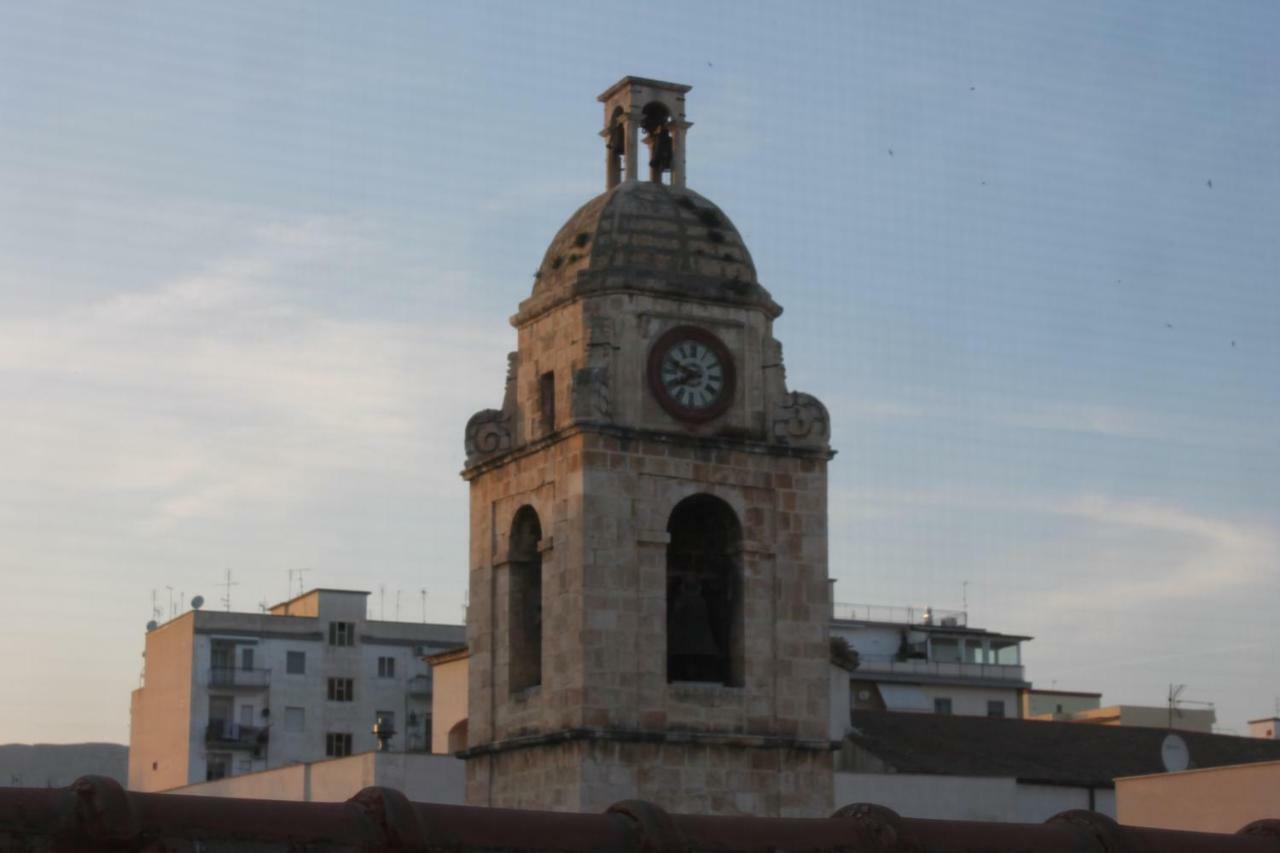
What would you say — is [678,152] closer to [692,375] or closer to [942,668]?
[692,375]

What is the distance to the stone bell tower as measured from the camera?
31438 millimetres

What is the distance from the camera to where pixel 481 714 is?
33.4 metres

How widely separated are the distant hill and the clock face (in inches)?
2945

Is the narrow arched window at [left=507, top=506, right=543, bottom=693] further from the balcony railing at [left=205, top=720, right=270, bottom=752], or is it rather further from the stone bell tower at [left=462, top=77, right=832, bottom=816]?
the balcony railing at [left=205, top=720, right=270, bottom=752]

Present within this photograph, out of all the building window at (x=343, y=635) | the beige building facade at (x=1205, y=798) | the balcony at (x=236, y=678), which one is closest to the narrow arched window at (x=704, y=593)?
the beige building facade at (x=1205, y=798)

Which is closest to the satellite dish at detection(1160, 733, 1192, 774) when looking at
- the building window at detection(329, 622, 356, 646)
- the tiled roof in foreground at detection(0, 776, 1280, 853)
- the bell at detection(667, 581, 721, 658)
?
the bell at detection(667, 581, 721, 658)

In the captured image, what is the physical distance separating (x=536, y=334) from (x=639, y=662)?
471 centimetres

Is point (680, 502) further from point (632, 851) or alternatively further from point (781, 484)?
point (632, 851)

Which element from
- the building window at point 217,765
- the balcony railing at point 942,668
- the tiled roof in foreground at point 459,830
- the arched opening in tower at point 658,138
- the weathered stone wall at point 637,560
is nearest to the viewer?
the tiled roof in foreground at point 459,830

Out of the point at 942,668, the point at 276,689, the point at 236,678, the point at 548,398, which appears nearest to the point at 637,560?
the point at 548,398

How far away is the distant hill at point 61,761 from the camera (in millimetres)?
106200

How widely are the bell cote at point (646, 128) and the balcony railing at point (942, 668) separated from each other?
1941 inches

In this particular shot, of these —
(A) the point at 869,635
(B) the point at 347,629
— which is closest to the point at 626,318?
(A) the point at 869,635

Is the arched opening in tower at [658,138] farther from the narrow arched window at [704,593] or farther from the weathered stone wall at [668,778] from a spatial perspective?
the weathered stone wall at [668,778]
